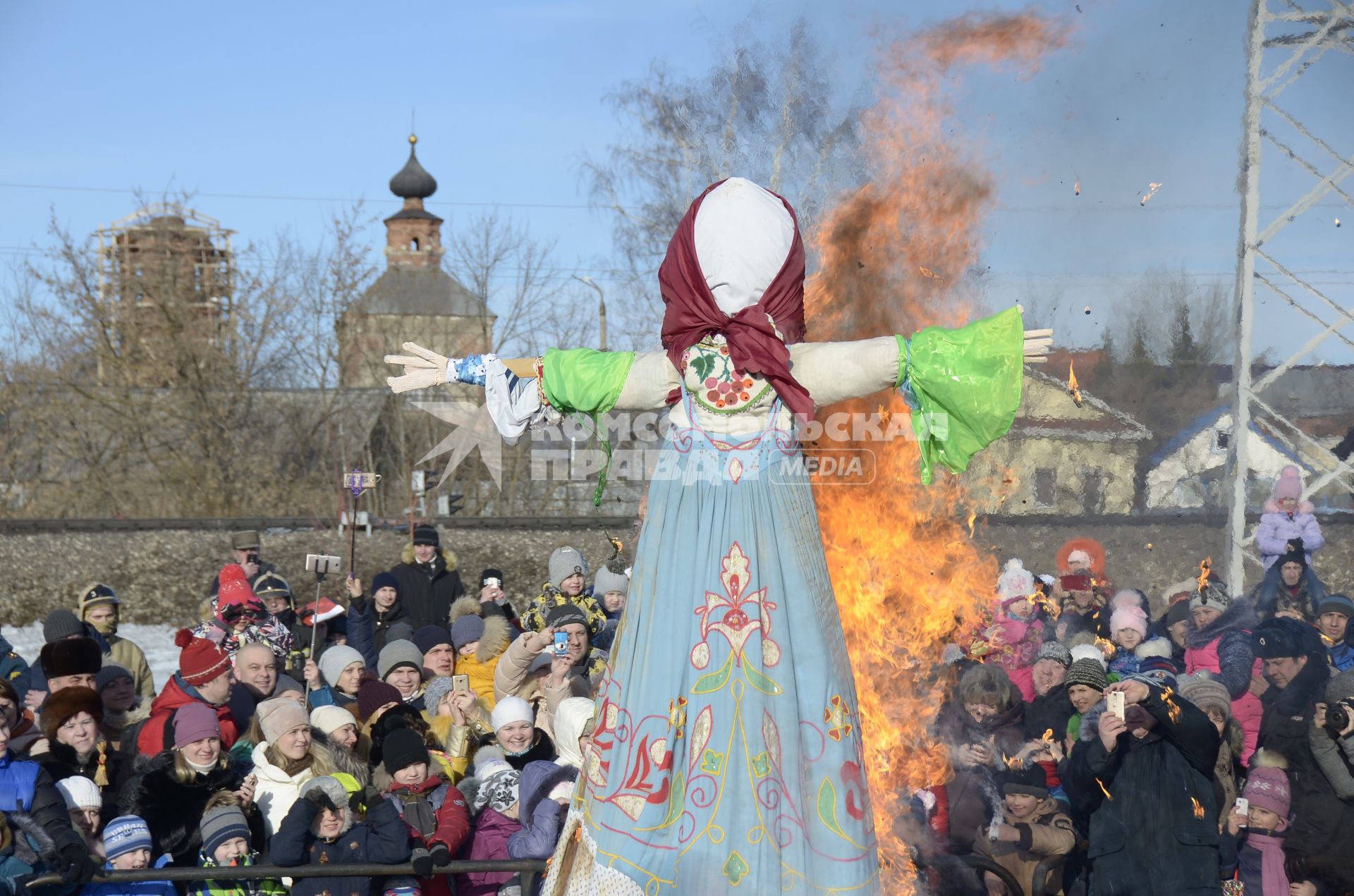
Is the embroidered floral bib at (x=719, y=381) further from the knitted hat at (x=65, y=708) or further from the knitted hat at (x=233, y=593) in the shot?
the knitted hat at (x=233, y=593)

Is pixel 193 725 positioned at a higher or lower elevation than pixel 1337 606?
lower

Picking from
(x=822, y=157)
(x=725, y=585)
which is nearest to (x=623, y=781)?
(x=725, y=585)

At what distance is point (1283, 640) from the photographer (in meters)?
6.81

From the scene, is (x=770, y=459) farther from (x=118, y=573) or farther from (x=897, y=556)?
(x=118, y=573)

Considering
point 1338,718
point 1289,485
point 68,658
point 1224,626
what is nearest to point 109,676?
point 68,658

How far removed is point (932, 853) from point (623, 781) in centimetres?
237

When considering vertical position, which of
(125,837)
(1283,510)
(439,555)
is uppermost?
(1283,510)

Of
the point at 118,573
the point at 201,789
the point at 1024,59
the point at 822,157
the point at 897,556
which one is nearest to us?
the point at 897,556

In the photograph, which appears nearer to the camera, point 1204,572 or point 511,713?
point 511,713

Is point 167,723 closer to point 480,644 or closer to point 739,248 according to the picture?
point 480,644

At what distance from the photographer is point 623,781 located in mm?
4043

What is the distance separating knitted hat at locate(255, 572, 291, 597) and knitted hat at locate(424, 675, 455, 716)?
192cm

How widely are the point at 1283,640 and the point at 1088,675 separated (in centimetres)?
131

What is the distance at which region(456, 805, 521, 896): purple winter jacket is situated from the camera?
222 inches
